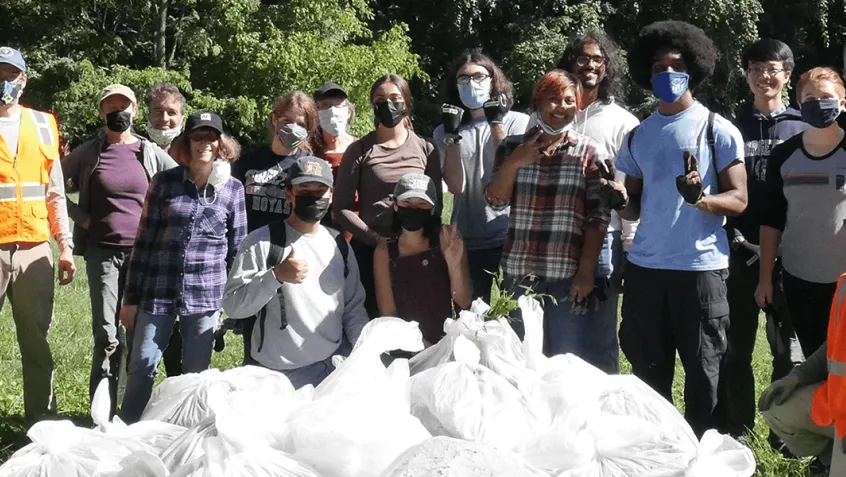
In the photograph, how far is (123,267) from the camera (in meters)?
5.63

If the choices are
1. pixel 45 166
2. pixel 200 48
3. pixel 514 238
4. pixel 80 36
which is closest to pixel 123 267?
pixel 45 166

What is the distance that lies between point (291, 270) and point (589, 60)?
201cm

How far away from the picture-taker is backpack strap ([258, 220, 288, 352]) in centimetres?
432

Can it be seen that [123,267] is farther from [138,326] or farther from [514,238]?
[514,238]

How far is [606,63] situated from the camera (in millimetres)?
5191

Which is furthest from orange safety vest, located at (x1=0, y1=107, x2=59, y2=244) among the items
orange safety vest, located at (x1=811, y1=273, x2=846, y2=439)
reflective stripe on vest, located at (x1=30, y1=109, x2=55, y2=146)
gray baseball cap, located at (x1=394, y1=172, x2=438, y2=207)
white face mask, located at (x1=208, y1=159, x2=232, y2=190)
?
orange safety vest, located at (x1=811, y1=273, x2=846, y2=439)

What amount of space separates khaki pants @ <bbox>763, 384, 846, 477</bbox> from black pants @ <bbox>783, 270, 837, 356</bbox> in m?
1.49

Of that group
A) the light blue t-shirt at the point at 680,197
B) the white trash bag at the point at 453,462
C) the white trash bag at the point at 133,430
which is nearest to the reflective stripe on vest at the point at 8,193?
the white trash bag at the point at 133,430

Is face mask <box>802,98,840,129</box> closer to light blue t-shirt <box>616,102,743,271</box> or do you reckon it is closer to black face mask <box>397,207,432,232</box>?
light blue t-shirt <box>616,102,743,271</box>

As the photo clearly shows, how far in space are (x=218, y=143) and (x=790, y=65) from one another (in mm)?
2913

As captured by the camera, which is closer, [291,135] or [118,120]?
[291,135]

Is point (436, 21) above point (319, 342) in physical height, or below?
above

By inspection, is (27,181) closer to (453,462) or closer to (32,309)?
(32,309)

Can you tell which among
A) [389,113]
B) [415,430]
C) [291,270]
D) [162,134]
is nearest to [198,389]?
[415,430]
